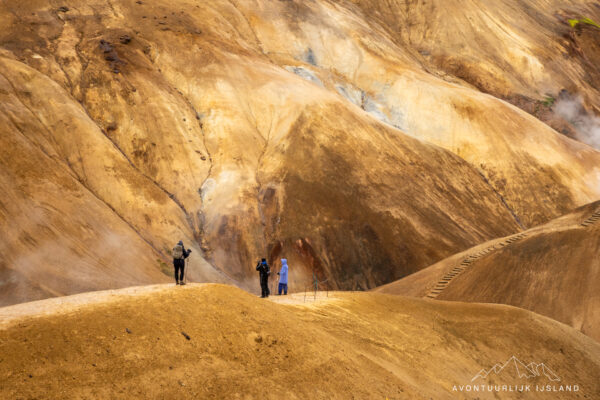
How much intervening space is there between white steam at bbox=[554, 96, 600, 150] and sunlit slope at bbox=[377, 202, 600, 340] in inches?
1418

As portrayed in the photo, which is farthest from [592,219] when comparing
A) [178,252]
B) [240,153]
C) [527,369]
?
[178,252]

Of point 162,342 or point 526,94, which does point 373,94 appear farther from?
point 162,342

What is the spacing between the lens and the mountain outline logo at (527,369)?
15.6 m

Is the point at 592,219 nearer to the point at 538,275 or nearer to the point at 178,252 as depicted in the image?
the point at 538,275

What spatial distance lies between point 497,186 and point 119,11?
3036 cm

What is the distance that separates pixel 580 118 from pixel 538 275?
4396cm

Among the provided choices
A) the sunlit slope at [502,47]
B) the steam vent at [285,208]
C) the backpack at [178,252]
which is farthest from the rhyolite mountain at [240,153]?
the sunlit slope at [502,47]

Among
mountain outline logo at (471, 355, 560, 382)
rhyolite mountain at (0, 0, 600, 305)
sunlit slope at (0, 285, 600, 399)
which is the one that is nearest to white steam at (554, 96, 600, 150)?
rhyolite mountain at (0, 0, 600, 305)

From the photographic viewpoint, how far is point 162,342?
9.70m

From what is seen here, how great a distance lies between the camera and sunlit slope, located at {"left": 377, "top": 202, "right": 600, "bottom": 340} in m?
22.9

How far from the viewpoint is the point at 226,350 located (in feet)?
33.4

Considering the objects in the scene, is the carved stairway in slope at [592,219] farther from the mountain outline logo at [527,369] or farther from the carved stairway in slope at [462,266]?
the mountain outline logo at [527,369]

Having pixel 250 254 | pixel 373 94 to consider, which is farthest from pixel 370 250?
pixel 373 94

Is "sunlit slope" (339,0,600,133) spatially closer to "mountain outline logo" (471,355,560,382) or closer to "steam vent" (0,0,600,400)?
"steam vent" (0,0,600,400)
